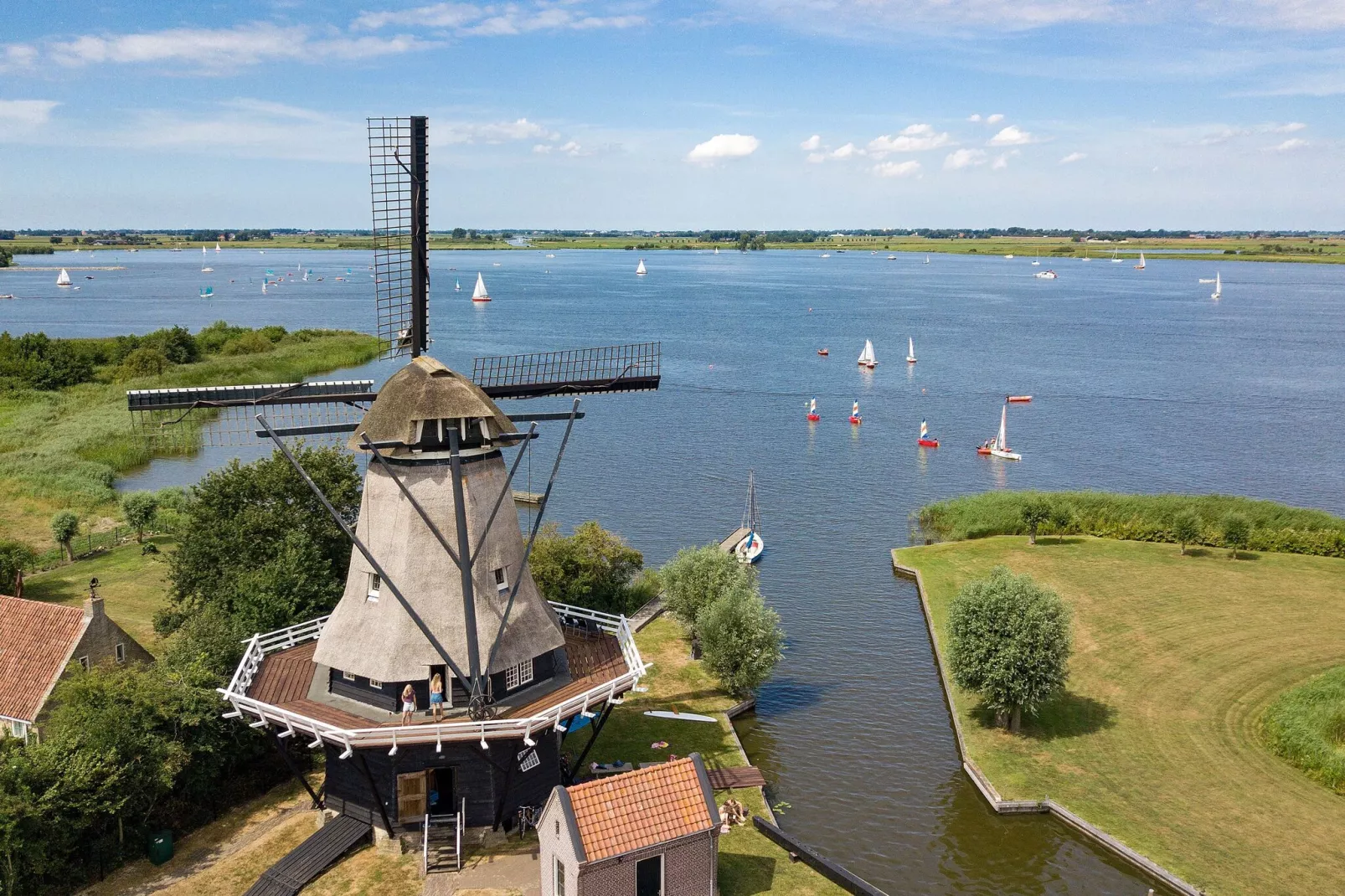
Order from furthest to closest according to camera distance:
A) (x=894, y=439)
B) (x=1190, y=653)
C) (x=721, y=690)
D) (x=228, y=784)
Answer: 1. (x=894, y=439)
2. (x=1190, y=653)
3. (x=721, y=690)
4. (x=228, y=784)

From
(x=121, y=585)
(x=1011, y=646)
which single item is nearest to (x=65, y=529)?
(x=121, y=585)

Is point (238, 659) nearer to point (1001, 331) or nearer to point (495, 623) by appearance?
point (495, 623)

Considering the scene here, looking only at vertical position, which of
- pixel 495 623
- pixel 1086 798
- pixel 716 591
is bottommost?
pixel 1086 798

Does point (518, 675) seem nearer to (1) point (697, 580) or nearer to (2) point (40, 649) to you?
(1) point (697, 580)

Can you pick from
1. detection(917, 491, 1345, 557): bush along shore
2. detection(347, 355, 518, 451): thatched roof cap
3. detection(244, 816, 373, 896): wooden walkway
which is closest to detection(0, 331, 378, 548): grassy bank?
detection(244, 816, 373, 896): wooden walkway

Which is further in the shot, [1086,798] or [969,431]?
[969,431]

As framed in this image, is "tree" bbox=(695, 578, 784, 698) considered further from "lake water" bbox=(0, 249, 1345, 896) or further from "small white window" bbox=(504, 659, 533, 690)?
"small white window" bbox=(504, 659, 533, 690)

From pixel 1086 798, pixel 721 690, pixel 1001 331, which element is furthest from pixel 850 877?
pixel 1001 331
